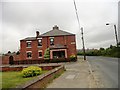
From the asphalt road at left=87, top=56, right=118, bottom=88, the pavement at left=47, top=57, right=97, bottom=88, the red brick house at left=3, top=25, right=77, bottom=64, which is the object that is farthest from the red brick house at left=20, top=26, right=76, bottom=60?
the pavement at left=47, top=57, right=97, bottom=88

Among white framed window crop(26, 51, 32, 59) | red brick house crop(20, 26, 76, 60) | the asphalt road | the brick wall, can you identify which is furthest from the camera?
white framed window crop(26, 51, 32, 59)

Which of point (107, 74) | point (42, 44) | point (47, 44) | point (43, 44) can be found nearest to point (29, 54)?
point (42, 44)

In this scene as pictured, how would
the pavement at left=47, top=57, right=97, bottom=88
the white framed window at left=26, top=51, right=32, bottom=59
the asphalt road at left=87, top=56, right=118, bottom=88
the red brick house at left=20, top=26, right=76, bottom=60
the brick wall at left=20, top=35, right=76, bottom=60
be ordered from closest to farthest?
the pavement at left=47, top=57, right=97, bottom=88
the asphalt road at left=87, top=56, right=118, bottom=88
the brick wall at left=20, top=35, right=76, bottom=60
the red brick house at left=20, top=26, right=76, bottom=60
the white framed window at left=26, top=51, right=32, bottom=59

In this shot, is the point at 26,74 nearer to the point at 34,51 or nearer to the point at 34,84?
the point at 34,84

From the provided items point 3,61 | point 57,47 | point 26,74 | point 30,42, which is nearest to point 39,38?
point 30,42

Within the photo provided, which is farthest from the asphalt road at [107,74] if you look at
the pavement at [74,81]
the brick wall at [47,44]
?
the brick wall at [47,44]

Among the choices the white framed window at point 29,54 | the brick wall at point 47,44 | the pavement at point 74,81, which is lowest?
the pavement at point 74,81

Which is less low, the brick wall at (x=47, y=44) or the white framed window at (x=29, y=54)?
the brick wall at (x=47, y=44)

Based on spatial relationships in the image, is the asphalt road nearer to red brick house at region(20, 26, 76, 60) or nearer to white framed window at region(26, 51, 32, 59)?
red brick house at region(20, 26, 76, 60)

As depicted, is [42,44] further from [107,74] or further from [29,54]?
[107,74]

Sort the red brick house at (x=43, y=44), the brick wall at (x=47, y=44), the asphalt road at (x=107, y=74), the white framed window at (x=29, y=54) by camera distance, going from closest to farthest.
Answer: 1. the asphalt road at (x=107, y=74)
2. the brick wall at (x=47, y=44)
3. the red brick house at (x=43, y=44)
4. the white framed window at (x=29, y=54)

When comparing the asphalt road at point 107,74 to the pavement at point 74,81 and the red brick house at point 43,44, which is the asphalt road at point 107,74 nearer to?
the pavement at point 74,81

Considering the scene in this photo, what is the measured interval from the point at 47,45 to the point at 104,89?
3906cm

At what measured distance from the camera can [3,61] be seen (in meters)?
49.2
